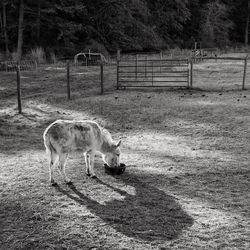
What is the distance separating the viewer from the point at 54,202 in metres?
5.89

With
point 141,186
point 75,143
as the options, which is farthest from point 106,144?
point 141,186

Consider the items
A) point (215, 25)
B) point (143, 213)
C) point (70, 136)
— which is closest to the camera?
point (143, 213)

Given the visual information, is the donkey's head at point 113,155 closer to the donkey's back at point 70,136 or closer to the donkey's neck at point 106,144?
the donkey's neck at point 106,144

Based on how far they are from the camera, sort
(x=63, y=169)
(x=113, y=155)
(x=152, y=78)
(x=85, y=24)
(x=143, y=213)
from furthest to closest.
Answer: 1. (x=85, y=24)
2. (x=152, y=78)
3. (x=113, y=155)
4. (x=63, y=169)
5. (x=143, y=213)

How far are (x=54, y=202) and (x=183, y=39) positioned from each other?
5148cm

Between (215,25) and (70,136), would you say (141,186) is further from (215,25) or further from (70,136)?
(215,25)

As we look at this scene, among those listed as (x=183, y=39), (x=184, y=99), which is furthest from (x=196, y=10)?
(x=184, y=99)

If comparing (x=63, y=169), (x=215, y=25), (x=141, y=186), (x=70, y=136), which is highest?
(x=215, y=25)

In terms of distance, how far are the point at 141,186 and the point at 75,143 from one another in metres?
1.38

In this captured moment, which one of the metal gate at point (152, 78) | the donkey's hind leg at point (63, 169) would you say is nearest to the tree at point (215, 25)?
the metal gate at point (152, 78)

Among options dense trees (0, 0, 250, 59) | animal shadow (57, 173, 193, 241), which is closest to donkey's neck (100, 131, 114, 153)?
animal shadow (57, 173, 193, 241)

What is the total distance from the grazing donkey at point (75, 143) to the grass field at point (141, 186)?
0.33 m

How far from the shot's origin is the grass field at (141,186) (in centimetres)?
487

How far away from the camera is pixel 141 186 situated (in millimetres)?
6605
